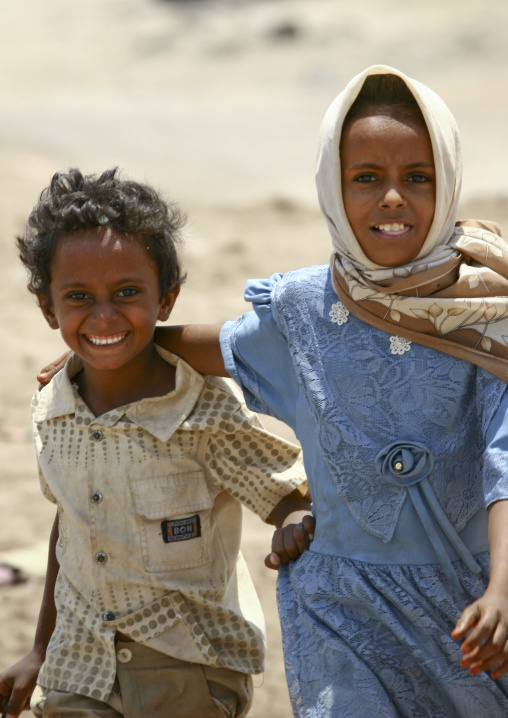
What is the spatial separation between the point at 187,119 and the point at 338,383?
43.9 feet

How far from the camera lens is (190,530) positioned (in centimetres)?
279

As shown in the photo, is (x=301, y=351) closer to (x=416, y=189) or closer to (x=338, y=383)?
(x=338, y=383)

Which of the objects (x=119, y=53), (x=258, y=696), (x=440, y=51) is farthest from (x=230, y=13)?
(x=258, y=696)

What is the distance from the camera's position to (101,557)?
2752mm

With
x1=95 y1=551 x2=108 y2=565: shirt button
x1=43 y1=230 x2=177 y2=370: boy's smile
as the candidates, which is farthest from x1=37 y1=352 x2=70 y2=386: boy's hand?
x1=95 y1=551 x2=108 y2=565: shirt button

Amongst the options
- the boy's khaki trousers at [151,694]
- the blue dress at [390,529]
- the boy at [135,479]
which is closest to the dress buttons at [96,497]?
the boy at [135,479]

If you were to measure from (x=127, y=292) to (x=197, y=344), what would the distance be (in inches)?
9.3

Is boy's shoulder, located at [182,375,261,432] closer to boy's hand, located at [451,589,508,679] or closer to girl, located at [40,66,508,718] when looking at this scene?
girl, located at [40,66,508,718]

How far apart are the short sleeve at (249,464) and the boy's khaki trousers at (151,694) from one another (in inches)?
18.6

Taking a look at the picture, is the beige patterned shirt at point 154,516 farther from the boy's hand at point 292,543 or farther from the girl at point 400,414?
the girl at point 400,414

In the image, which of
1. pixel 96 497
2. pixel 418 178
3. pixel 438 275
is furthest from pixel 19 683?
pixel 418 178

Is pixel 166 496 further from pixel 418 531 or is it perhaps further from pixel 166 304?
pixel 418 531

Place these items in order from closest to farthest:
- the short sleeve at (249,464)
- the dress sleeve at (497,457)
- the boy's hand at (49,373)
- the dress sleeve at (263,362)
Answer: the dress sleeve at (497,457) → the dress sleeve at (263,362) → the short sleeve at (249,464) → the boy's hand at (49,373)

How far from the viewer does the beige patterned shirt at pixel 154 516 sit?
2.75 meters
